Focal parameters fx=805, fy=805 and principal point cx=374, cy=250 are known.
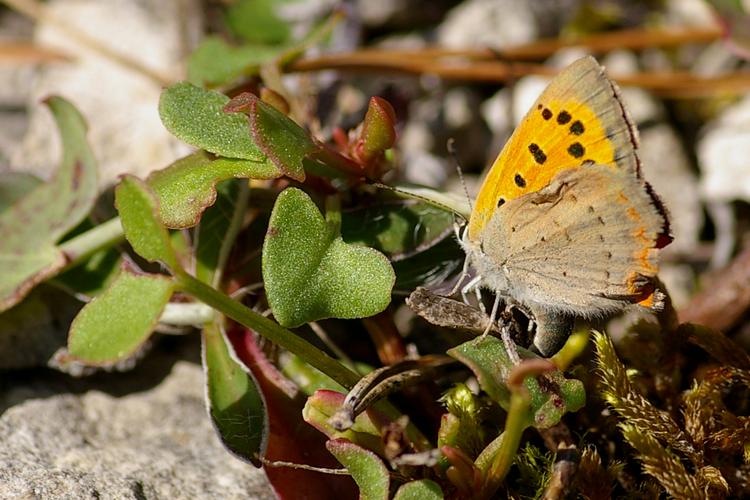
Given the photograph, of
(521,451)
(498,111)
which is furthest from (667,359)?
(498,111)

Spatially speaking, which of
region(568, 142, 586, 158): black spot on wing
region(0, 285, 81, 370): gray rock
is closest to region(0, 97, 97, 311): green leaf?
region(0, 285, 81, 370): gray rock

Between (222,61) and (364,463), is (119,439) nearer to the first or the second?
(364,463)

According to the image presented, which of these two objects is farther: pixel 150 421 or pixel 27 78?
pixel 27 78

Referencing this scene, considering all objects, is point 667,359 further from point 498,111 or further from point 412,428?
point 498,111

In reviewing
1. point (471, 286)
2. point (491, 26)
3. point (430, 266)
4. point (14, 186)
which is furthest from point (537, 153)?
point (491, 26)

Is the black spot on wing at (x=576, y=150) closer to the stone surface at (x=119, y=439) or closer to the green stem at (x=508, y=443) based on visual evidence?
the green stem at (x=508, y=443)

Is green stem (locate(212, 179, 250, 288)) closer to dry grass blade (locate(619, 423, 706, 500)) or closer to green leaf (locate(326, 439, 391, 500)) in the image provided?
green leaf (locate(326, 439, 391, 500))

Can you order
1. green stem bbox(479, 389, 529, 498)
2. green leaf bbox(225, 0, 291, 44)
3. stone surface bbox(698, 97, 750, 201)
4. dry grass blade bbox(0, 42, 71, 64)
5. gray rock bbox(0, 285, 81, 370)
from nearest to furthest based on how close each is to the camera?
green stem bbox(479, 389, 529, 498) < gray rock bbox(0, 285, 81, 370) < stone surface bbox(698, 97, 750, 201) < dry grass blade bbox(0, 42, 71, 64) < green leaf bbox(225, 0, 291, 44)
